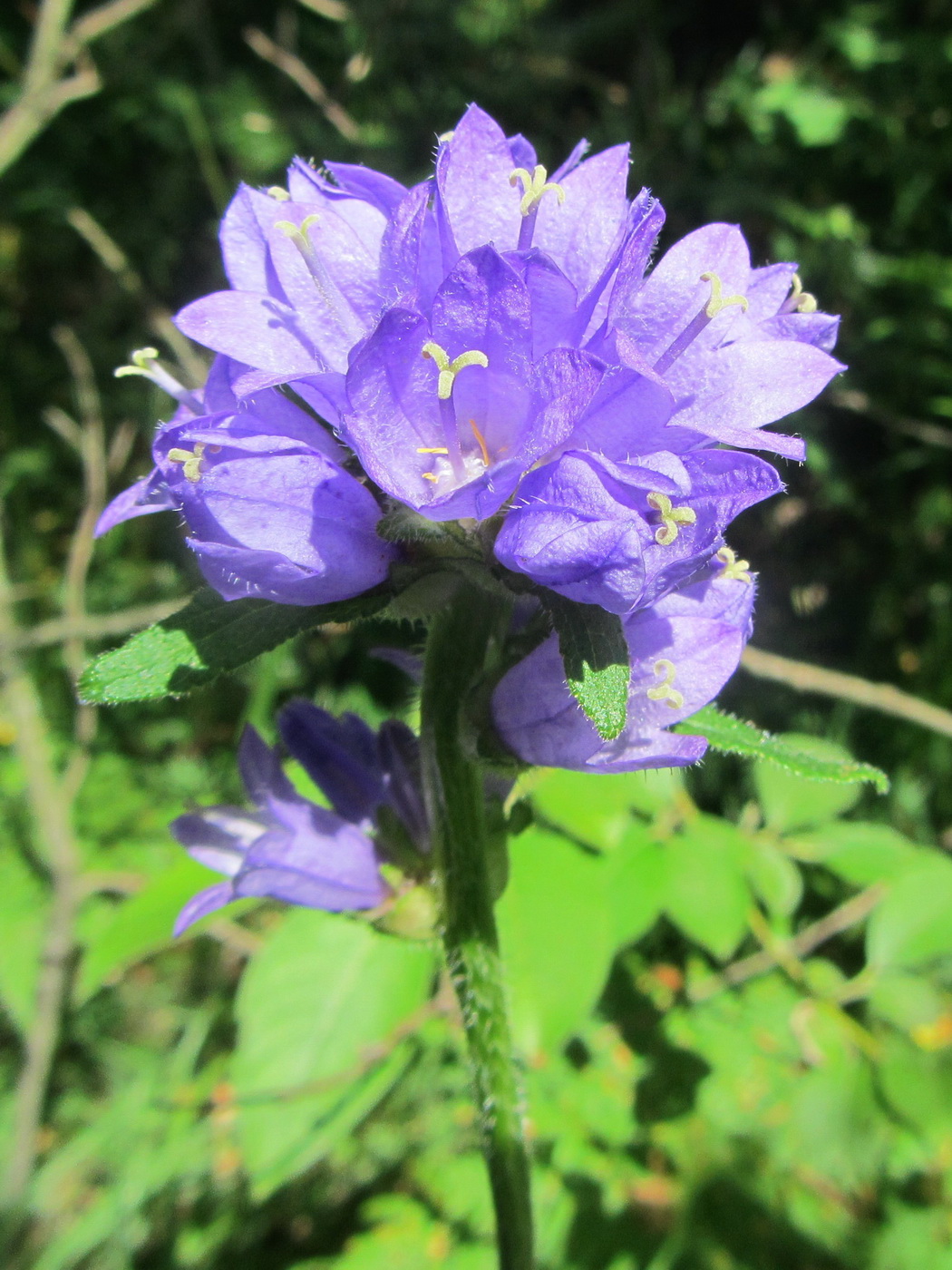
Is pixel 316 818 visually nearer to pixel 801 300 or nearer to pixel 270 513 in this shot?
pixel 270 513

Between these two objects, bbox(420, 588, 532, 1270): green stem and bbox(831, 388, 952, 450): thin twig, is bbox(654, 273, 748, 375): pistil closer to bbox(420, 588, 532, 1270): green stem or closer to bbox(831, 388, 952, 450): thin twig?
bbox(420, 588, 532, 1270): green stem

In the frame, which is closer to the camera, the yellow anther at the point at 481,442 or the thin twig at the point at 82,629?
the yellow anther at the point at 481,442

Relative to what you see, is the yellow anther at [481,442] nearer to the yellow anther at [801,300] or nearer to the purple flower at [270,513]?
the purple flower at [270,513]

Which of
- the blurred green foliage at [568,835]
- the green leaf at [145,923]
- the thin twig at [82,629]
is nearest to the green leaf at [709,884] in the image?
the blurred green foliage at [568,835]


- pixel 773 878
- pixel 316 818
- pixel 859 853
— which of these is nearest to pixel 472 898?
pixel 316 818

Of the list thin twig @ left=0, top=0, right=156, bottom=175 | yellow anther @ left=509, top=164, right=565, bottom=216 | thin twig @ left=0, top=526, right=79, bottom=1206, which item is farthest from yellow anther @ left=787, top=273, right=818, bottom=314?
thin twig @ left=0, top=0, right=156, bottom=175

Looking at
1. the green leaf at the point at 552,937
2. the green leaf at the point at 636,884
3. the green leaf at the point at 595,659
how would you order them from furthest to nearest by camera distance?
the green leaf at the point at 636,884, the green leaf at the point at 552,937, the green leaf at the point at 595,659

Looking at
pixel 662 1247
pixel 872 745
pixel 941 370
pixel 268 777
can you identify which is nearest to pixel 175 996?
pixel 662 1247
